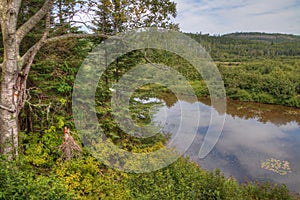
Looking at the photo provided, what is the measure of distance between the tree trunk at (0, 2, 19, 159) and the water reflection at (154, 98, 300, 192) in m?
5.35

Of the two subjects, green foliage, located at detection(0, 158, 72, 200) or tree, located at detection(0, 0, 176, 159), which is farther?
tree, located at detection(0, 0, 176, 159)

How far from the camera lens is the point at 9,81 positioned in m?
4.34

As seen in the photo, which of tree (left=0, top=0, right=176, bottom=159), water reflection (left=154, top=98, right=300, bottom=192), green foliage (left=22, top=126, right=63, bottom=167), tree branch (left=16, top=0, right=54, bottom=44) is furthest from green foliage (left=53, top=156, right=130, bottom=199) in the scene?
water reflection (left=154, top=98, right=300, bottom=192)

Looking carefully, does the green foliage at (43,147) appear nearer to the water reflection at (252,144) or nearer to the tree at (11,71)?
the tree at (11,71)

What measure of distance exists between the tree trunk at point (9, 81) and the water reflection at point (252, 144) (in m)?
5.35

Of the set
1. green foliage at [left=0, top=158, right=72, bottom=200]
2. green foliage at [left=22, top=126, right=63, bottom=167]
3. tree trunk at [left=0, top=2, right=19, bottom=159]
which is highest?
tree trunk at [left=0, top=2, right=19, bottom=159]

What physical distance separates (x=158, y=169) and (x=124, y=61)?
3.88m

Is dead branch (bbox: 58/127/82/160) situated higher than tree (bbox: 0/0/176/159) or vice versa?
tree (bbox: 0/0/176/159)

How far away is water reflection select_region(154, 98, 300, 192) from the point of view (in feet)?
34.0

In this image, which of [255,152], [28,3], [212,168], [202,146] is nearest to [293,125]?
[255,152]

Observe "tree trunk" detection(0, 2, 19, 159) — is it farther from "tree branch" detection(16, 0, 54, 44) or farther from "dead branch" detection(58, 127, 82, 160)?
"dead branch" detection(58, 127, 82, 160)

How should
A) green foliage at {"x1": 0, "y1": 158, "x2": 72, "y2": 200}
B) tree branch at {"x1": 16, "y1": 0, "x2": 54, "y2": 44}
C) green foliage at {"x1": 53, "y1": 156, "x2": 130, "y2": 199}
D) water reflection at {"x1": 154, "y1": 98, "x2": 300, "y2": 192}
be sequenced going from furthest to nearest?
water reflection at {"x1": 154, "y1": 98, "x2": 300, "y2": 192} < green foliage at {"x1": 53, "y1": 156, "x2": 130, "y2": 199} < tree branch at {"x1": 16, "y1": 0, "x2": 54, "y2": 44} < green foliage at {"x1": 0, "y1": 158, "x2": 72, "y2": 200}

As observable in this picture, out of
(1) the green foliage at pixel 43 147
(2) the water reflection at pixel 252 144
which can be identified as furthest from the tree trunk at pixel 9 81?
(2) the water reflection at pixel 252 144

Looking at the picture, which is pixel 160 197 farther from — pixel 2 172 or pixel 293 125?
pixel 293 125
